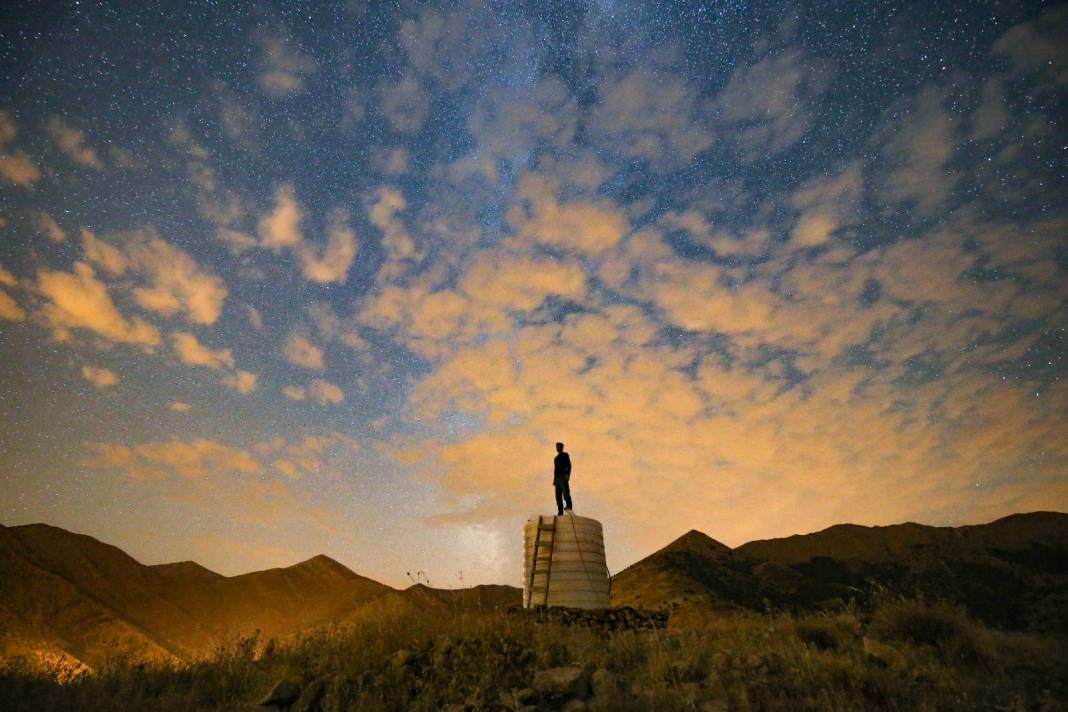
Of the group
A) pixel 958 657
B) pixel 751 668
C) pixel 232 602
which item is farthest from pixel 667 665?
pixel 232 602

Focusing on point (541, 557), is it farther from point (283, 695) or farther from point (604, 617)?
point (283, 695)

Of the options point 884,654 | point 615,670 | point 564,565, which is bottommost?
point 615,670

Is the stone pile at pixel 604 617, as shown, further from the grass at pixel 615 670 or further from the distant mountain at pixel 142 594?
the distant mountain at pixel 142 594

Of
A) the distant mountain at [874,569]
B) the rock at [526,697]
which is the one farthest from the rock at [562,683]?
the distant mountain at [874,569]

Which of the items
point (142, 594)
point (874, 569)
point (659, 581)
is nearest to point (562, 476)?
point (659, 581)

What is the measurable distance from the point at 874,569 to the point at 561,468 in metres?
55.7

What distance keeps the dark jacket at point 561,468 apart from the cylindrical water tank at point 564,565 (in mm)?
1194

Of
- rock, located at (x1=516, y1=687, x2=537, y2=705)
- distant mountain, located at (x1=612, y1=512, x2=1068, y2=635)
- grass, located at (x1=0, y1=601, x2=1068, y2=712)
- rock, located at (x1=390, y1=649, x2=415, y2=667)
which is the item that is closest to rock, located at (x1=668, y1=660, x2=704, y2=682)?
grass, located at (x1=0, y1=601, x2=1068, y2=712)

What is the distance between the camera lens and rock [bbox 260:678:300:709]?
22.6 ft

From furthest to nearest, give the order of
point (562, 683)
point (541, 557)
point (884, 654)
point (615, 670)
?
point (541, 557) → point (884, 654) → point (615, 670) → point (562, 683)

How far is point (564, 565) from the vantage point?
15.0m

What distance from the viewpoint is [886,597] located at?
35.2ft

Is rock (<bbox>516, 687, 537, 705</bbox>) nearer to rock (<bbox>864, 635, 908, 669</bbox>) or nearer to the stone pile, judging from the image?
rock (<bbox>864, 635, 908, 669</bbox>)

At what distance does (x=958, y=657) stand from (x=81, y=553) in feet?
272
